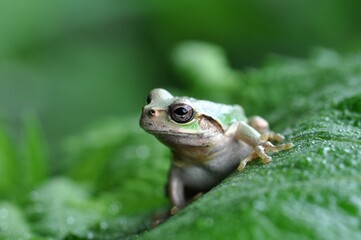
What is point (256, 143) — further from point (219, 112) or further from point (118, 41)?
point (118, 41)

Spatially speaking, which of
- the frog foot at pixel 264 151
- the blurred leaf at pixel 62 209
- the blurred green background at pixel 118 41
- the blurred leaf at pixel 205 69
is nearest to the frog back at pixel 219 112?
the frog foot at pixel 264 151

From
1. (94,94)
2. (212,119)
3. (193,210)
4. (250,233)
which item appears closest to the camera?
(250,233)

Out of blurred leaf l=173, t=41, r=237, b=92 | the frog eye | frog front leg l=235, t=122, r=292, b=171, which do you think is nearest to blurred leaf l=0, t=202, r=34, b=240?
the frog eye

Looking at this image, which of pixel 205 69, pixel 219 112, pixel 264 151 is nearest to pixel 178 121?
pixel 219 112

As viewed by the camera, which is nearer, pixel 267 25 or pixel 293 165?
pixel 293 165

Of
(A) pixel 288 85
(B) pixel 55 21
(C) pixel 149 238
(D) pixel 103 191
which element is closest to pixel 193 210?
(C) pixel 149 238

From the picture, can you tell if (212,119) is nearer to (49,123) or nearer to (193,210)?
(193,210)

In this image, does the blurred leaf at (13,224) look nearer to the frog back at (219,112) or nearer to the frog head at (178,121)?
the frog head at (178,121)

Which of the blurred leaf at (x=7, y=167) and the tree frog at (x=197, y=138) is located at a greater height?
the blurred leaf at (x=7, y=167)
